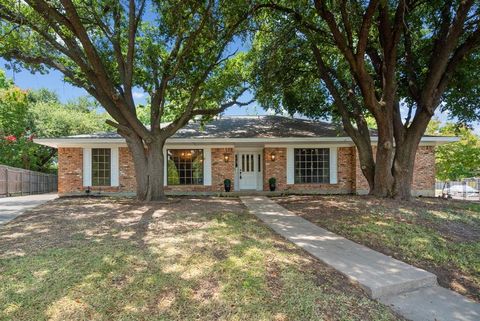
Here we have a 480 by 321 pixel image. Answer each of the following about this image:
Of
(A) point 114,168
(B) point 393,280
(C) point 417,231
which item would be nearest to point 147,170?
(A) point 114,168

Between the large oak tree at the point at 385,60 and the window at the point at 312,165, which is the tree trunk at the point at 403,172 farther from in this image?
the window at the point at 312,165

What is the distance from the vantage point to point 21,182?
671 inches

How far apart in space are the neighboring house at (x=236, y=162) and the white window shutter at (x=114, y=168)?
0.04 metres

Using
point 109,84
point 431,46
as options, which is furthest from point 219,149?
point 431,46

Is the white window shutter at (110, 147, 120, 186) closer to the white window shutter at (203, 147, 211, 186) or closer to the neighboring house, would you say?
the neighboring house

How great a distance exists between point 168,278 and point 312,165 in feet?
37.6

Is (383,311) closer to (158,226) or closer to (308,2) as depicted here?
(158,226)

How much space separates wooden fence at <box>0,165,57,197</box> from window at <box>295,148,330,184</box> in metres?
13.9

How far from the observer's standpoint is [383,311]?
3.23 m

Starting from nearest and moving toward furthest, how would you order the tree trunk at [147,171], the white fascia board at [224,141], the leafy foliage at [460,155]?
the tree trunk at [147,171], the white fascia board at [224,141], the leafy foliage at [460,155]

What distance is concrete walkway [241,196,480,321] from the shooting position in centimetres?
335

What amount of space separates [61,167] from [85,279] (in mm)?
11500

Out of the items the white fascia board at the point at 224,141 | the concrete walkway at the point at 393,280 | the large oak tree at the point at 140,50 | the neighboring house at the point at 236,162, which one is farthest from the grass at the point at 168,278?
the neighboring house at the point at 236,162

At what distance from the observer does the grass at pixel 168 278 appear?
10.0ft
